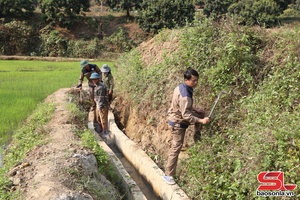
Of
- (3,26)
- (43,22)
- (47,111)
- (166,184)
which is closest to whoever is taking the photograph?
(166,184)

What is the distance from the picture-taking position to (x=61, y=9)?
90.9 ft

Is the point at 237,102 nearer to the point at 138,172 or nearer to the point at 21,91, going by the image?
the point at 138,172

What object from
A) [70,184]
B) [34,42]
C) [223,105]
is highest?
[223,105]

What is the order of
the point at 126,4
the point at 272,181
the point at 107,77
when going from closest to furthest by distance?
the point at 272,181 < the point at 107,77 < the point at 126,4

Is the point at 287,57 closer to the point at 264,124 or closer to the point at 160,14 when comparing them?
the point at 264,124

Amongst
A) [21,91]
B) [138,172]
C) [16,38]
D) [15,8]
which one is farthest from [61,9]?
[138,172]

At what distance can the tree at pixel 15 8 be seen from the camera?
2656cm

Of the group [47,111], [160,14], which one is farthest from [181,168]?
[160,14]

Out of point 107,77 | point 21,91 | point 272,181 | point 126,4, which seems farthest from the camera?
point 126,4

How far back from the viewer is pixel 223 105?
5.28 m

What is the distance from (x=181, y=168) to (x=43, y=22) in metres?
26.7

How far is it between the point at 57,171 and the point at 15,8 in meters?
26.9

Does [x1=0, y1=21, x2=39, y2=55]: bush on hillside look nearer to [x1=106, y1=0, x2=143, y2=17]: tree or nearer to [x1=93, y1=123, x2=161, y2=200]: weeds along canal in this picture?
[x1=106, y1=0, x2=143, y2=17]: tree

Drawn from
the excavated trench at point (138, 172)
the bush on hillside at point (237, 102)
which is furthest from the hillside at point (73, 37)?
the bush on hillside at point (237, 102)
